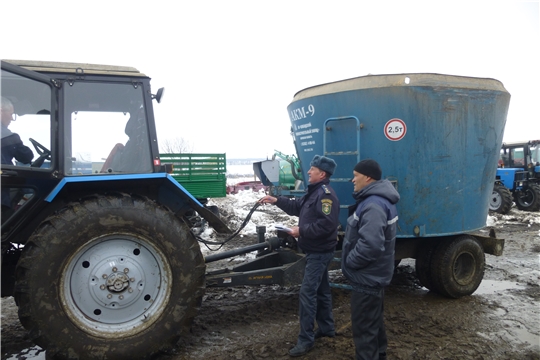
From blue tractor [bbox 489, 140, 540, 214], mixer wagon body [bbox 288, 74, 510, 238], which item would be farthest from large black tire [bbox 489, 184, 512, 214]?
mixer wagon body [bbox 288, 74, 510, 238]

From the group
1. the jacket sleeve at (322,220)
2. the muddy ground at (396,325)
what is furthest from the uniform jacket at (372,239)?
the muddy ground at (396,325)

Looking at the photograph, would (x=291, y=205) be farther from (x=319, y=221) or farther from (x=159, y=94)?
(x=159, y=94)

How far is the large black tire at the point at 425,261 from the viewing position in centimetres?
473

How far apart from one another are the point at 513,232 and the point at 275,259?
318 inches

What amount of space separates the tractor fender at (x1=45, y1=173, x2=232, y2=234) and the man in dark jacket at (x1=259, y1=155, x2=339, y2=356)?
857 mm

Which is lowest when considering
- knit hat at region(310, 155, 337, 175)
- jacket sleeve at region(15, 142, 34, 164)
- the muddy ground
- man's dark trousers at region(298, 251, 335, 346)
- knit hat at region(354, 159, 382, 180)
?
the muddy ground

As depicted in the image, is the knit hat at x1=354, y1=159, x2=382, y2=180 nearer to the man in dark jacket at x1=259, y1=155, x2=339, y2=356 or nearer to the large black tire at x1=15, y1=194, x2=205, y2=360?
the man in dark jacket at x1=259, y1=155, x2=339, y2=356

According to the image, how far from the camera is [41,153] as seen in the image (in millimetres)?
3150

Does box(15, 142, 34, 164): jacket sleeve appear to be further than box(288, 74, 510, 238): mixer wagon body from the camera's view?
No

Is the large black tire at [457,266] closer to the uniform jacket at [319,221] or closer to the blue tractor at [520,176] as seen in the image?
the uniform jacket at [319,221]

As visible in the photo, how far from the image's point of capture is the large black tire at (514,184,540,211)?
13.5 m

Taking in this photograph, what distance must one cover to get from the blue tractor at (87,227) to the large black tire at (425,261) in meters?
2.94

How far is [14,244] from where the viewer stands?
3.39m

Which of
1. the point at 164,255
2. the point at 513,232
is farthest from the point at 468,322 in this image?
the point at 513,232
